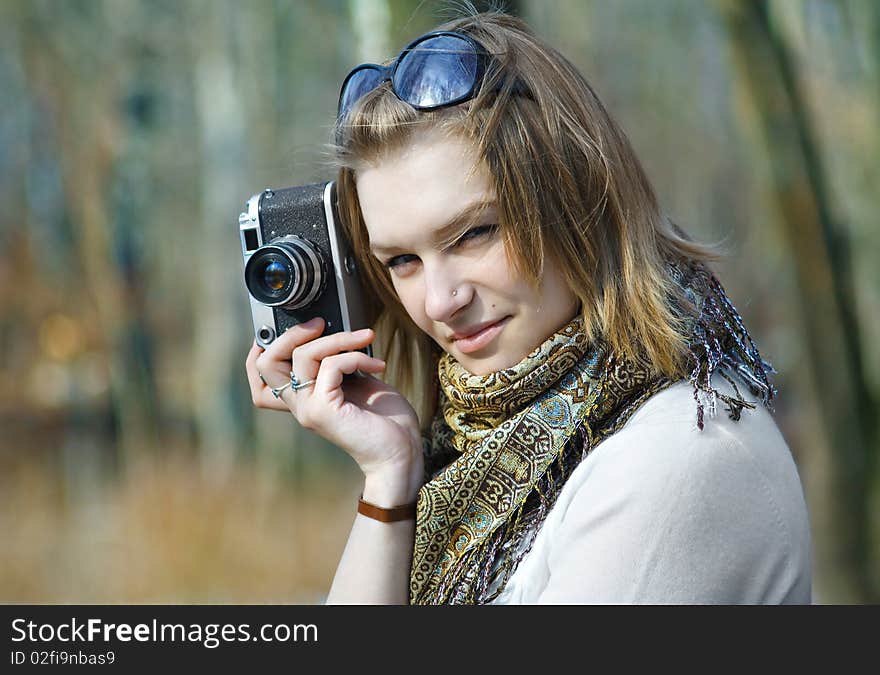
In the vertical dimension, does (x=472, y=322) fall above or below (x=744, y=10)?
below

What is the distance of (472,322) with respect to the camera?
1.50 metres

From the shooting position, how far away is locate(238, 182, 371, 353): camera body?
1.79m

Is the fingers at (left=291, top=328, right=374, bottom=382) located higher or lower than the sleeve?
higher

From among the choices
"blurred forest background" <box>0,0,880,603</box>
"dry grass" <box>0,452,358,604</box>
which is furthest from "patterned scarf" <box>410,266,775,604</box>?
"dry grass" <box>0,452,358,604</box>

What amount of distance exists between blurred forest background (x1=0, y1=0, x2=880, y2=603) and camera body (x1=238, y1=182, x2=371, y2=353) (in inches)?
44.3

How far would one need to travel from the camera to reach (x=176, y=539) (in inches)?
267

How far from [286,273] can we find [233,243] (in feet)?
25.7

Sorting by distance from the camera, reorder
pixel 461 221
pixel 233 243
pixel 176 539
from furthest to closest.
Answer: pixel 233 243 < pixel 176 539 < pixel 461 221

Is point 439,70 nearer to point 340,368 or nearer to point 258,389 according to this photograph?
point 340,368

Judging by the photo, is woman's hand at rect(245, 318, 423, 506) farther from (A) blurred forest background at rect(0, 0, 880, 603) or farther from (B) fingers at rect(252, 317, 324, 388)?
(A) blurred forest background at rect(0, 0, 880, 603)

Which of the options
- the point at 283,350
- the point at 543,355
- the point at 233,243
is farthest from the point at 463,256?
the point at 233,243

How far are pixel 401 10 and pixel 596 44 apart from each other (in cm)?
754
